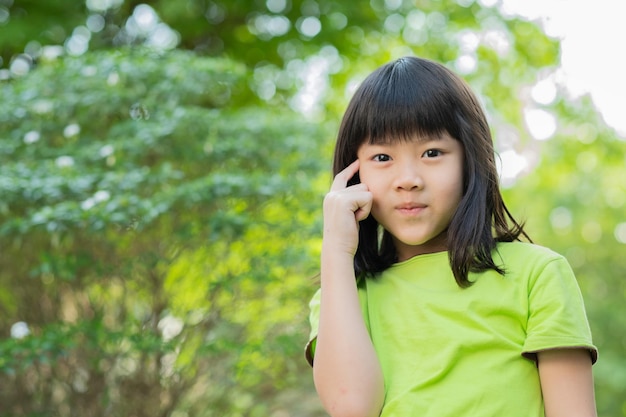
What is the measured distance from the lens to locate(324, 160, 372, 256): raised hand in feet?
5.49

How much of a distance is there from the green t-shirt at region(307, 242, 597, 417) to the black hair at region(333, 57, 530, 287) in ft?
0.14

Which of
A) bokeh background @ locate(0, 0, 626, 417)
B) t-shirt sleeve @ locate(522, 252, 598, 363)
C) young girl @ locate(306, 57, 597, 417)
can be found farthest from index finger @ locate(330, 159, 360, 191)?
bokeh background @ locate(0, 0, 626, 417)

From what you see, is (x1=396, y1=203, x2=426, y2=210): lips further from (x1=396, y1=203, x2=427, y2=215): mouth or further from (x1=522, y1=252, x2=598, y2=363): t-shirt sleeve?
(x1=522, y1=252, x2=598, y2=363): t-shirt sleeve

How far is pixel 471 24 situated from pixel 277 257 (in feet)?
13.7

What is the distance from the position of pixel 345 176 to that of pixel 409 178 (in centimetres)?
20

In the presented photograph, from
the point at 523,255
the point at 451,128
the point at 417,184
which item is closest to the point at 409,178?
the point at 417,184

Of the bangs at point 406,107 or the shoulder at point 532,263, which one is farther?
the bangs at point 406,107

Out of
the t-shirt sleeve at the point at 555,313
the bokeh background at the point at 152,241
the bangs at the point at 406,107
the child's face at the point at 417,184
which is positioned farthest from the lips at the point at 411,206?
the bokeh background at the point at 152,241

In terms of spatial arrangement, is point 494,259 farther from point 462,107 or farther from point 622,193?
point 622,193

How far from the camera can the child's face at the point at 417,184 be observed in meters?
1.60

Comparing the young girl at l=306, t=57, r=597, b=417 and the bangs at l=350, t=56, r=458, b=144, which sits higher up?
the bangs at l=350, t=56, r=458, b=144

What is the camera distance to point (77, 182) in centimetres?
317

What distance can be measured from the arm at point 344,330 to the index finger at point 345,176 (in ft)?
0.05

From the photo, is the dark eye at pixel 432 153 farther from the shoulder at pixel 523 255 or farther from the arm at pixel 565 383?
the arm at pixel 565 383
